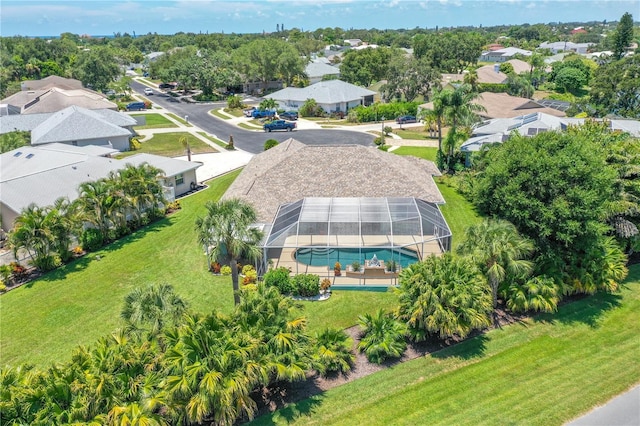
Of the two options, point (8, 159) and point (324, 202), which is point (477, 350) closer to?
point (324, 202)

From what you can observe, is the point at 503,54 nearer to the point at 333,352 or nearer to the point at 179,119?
the point at 179,119

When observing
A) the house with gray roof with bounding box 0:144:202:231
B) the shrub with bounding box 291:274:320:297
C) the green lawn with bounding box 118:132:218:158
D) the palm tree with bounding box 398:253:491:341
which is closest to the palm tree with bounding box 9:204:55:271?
the house with gray roof with bounding box 0:144:202:231

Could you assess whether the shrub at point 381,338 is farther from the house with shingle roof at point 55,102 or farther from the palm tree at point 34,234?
the house with shingle roof at point 55,102

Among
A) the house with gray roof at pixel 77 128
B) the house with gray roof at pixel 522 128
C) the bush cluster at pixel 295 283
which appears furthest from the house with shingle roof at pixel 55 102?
the bush cluster at pixel 295 283

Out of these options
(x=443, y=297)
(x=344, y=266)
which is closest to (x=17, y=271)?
(x=344, y=266)

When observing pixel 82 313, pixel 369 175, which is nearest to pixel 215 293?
pixel 82 313

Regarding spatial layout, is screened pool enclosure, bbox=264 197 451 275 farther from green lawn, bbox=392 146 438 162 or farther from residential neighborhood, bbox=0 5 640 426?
green lawn, bbox=392 146 438 162
